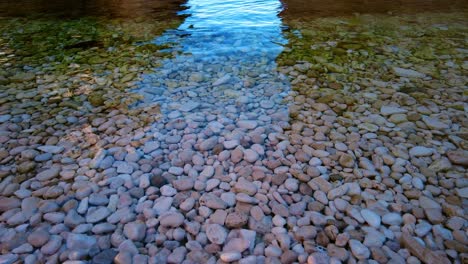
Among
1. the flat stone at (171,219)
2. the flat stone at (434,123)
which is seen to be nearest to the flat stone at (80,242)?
the flat stone at (171,219)

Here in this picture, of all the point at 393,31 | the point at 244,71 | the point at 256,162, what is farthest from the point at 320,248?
the point at 393,31

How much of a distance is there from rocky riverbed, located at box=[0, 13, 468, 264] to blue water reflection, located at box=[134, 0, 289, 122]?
40mm

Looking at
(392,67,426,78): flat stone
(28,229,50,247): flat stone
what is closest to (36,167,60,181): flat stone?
(28,229,50,247): flat stone

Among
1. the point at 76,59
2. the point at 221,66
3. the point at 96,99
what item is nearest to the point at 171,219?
the point at 96,99

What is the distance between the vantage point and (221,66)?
5121mm

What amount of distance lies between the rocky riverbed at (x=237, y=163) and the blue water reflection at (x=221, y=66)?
0.13 ft

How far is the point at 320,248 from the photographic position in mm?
2180

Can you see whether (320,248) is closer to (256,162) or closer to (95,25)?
(256,162)

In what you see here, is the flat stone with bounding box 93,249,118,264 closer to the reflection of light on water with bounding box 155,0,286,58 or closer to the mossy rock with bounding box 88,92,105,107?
the mossy rock with bounding box 88,92,105,107

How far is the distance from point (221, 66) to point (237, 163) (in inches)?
100

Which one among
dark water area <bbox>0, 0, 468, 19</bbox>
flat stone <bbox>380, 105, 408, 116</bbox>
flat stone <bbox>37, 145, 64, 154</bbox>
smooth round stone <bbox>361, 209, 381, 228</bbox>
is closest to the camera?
smooth round stone <bbox>361, 209, 381, 228</bbox>

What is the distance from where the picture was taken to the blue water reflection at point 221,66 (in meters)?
4.11

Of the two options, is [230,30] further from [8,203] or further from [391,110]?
[8,203]

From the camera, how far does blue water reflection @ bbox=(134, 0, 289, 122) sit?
13.5 feet
